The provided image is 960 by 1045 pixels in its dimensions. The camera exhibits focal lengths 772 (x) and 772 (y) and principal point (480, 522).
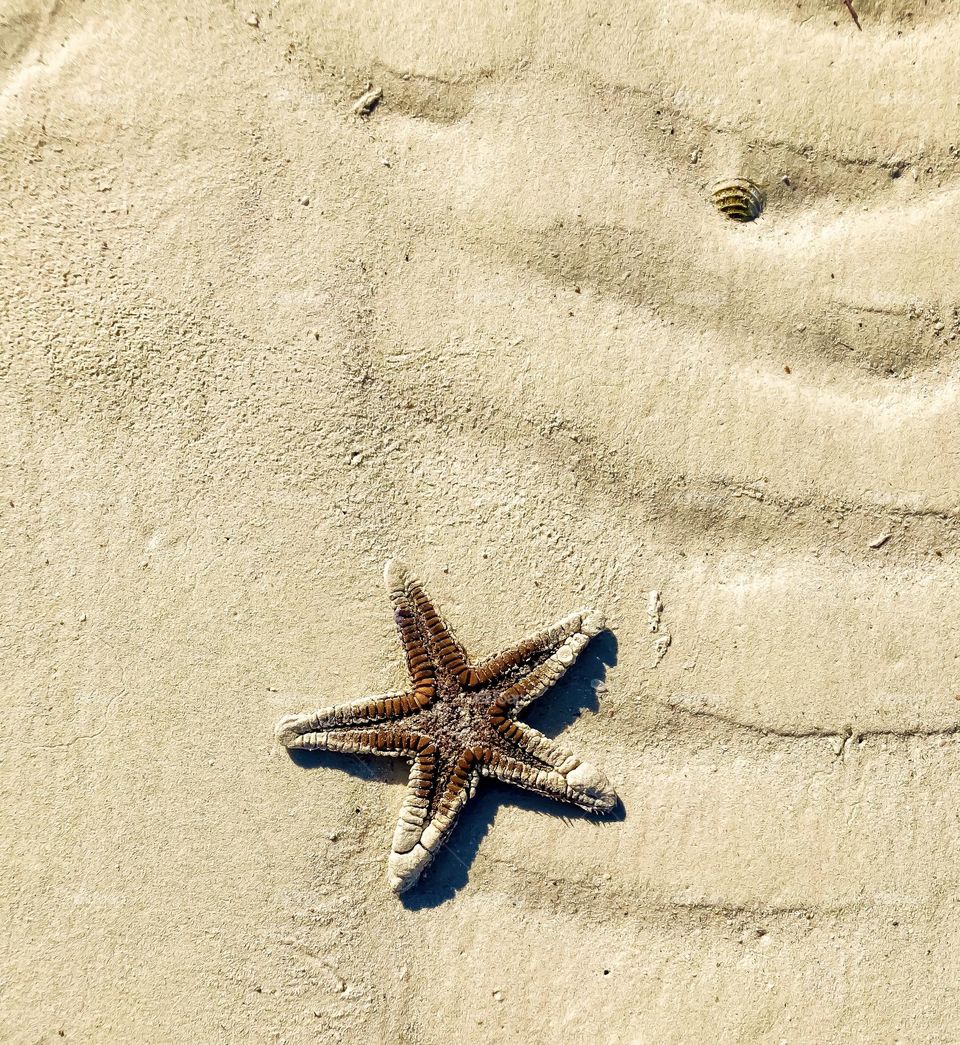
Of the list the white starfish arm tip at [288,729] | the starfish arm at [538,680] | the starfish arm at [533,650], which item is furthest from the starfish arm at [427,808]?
the white starfish arm tip at [288,729]

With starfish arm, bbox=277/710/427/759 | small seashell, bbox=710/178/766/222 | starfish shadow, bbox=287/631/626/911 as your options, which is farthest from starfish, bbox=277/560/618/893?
small seashell, bbox=710/178/766/222

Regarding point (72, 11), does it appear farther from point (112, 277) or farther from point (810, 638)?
point (810, 638)

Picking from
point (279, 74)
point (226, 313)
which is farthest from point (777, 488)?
point (279, 74)

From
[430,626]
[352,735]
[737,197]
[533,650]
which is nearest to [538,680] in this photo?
[533,650]

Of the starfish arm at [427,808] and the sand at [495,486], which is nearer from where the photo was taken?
the starfish arm at [427,808]

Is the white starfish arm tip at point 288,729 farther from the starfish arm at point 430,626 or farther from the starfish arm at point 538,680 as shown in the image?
the starfish arm at point 538,680

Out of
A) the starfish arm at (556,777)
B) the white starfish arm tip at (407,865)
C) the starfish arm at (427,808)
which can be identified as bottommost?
the white starfish arm tip at (407,865)

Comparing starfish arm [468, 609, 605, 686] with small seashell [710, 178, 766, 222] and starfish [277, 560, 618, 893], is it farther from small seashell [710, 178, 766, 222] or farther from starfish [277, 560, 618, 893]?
small seashell [710, 178, 766, 222]
